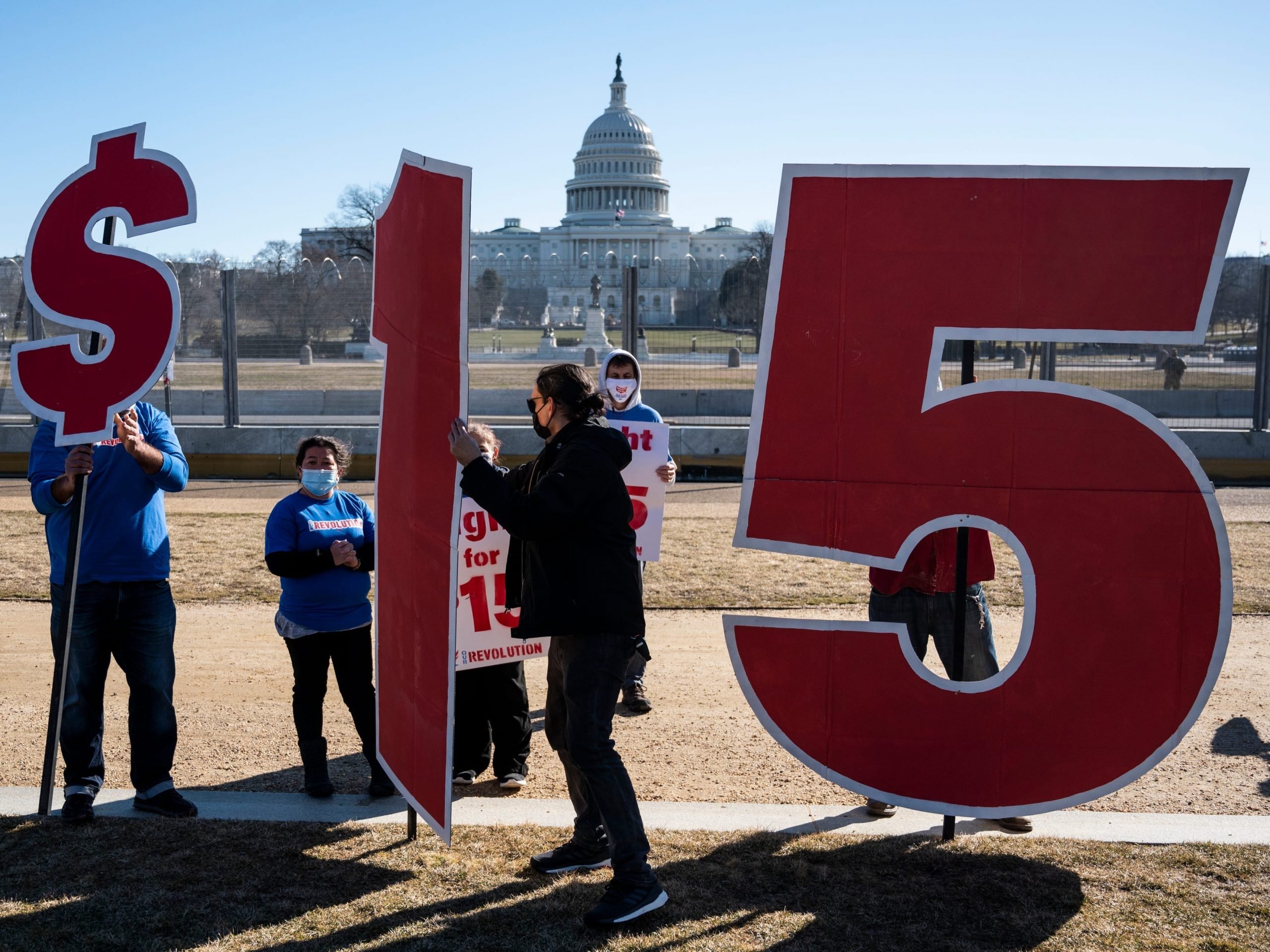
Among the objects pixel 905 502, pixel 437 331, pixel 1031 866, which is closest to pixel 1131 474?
pixel 905 502

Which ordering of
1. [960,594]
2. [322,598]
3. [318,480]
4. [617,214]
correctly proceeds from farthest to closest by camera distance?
[617,214] → [318,480] → [322,598] → [960,594]

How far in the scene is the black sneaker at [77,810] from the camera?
195 inches

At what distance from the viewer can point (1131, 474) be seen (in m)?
4.55

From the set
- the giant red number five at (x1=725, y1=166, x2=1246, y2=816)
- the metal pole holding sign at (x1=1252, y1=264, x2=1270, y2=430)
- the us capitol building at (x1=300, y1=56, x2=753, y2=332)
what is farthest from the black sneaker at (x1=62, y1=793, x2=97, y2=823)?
the us capitol building at (x1=300, y1=56, x2=753, y2=332)

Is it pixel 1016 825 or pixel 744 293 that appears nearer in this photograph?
pixel 1016 825

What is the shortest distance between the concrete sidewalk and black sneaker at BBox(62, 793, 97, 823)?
0.28ft

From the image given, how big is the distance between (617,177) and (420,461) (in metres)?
133

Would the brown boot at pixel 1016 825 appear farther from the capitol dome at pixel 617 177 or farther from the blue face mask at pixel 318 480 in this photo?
the capitol dome at pixel 617 177

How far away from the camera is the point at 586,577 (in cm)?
415

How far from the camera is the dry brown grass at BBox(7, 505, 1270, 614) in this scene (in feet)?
30.0

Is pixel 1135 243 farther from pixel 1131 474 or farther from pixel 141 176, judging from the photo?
pixel 141 176

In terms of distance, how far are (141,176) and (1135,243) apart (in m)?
4.04

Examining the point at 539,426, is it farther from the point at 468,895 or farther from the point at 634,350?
the point at 634,350

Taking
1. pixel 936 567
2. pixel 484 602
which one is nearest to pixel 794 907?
pixel 936 567
